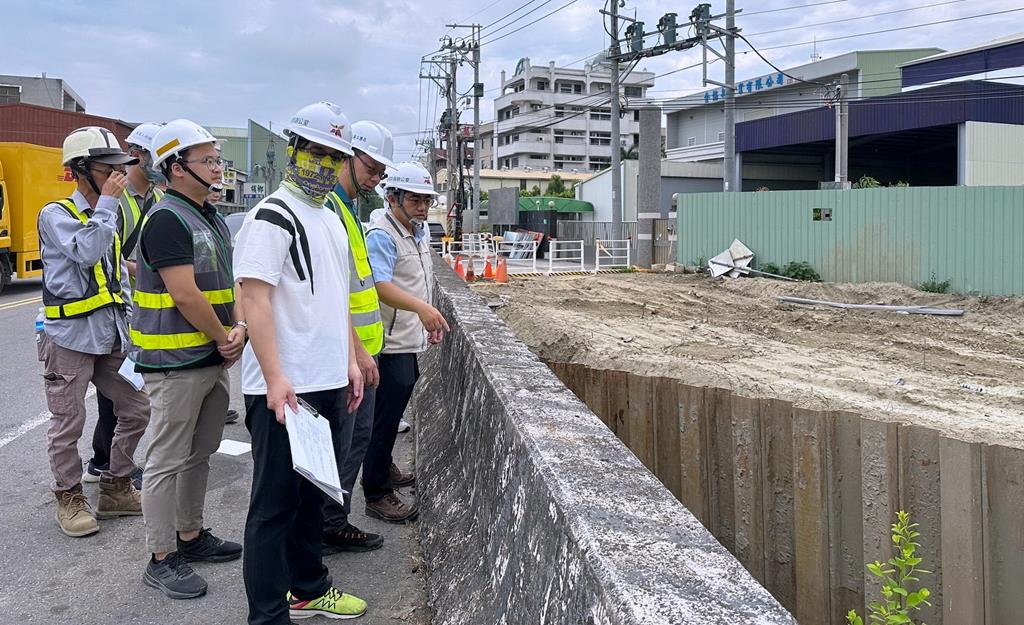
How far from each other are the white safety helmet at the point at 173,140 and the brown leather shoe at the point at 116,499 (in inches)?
77.7

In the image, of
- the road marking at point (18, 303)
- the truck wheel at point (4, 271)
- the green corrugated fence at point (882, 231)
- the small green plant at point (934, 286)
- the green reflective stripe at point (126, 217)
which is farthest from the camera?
the small green plant at point (934, 286)

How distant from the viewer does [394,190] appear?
4.62 metres

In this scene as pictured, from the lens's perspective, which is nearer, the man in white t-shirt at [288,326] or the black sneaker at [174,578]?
the man in white t-shirt at [288,326]

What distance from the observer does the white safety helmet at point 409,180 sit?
455 cm

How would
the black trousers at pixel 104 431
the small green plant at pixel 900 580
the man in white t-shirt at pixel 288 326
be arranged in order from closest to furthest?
the man in white t-shirt at pixel 288 326
the small green plant at pixel 900 580
the black trousers at pixel 104 431

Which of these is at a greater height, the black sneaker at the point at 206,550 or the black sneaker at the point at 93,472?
the black sneaker at the point at 93,472

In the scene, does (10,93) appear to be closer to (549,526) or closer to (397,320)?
(397,320)

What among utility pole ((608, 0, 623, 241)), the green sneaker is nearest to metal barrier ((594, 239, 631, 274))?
utility pole ((608, 0, 623, 241))

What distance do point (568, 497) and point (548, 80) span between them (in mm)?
92058

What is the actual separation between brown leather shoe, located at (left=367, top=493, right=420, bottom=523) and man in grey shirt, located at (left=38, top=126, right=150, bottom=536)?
1416 mm

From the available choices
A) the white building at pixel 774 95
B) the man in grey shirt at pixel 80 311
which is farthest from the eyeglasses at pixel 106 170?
the white building at pixel 774 95

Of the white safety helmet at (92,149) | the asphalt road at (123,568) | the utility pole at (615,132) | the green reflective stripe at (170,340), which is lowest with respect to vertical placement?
the asphalt road at (123,568)

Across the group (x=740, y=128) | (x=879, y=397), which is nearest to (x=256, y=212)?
(x=879, y=397)

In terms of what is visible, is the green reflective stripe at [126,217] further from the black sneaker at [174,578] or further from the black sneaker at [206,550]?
the black sneaker at [174,578]
